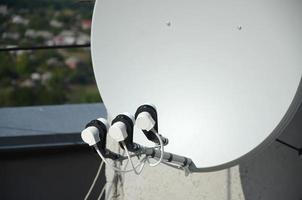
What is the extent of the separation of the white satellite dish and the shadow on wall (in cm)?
33

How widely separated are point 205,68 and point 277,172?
0.56m

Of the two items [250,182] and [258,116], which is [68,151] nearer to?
[250,182]

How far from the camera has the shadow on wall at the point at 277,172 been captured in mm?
2979

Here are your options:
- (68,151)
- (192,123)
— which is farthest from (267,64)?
(68,151)

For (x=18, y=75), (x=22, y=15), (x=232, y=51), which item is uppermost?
(x=232, y=51)

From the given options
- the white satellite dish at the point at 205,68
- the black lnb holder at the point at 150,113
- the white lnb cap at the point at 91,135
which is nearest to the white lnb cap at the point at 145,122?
the black lnb holder at the point at 150,113

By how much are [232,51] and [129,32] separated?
0.39 meters

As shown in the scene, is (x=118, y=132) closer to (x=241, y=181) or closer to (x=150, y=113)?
(x=150, y=113)

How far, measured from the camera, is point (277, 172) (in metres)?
3.07

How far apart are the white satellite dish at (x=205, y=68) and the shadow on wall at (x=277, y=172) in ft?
1.09

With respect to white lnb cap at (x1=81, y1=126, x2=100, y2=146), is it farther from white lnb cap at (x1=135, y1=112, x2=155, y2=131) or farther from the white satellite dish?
the white satellite dish

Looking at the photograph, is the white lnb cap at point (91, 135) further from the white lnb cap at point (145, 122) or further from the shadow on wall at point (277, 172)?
the shadow on wall at point (277, 172)

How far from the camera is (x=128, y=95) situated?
287cm

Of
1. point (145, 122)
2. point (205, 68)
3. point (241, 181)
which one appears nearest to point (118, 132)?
point (145, 122)
